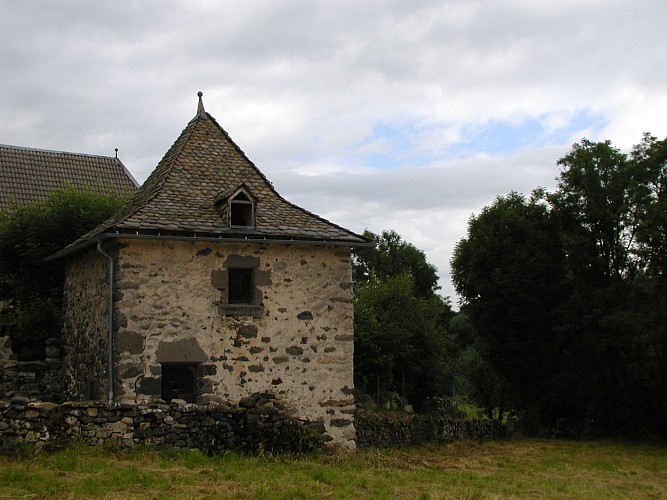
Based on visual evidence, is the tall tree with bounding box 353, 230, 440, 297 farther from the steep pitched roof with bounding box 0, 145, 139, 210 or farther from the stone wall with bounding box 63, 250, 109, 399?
the stone wall with bounding box 63, 250, 109, 399

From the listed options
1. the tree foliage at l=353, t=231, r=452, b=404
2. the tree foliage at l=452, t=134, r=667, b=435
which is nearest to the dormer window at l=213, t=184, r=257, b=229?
the tree foliage at l=353, t=231, r=452, b=404

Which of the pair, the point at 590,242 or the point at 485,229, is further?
the point at 485,229

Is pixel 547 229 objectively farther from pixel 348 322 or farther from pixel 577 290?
pixel 348 322

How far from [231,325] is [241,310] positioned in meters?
0.36

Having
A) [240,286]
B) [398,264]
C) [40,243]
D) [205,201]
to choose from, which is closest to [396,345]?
[240,286]

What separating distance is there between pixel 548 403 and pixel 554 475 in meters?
10.6

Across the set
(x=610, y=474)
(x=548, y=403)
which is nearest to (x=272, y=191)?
(x=610, y=474)

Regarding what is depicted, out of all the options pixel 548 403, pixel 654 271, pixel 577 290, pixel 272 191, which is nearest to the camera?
pixel 272 191

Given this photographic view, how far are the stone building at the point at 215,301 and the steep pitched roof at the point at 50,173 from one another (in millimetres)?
11665

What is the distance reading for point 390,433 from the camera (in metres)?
17.1

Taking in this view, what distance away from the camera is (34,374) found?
16859 millimetres

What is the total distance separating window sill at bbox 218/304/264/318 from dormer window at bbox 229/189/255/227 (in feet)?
5.32

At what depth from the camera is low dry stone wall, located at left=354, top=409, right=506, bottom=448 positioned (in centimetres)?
1636

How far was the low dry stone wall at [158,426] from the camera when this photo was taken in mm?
10820
